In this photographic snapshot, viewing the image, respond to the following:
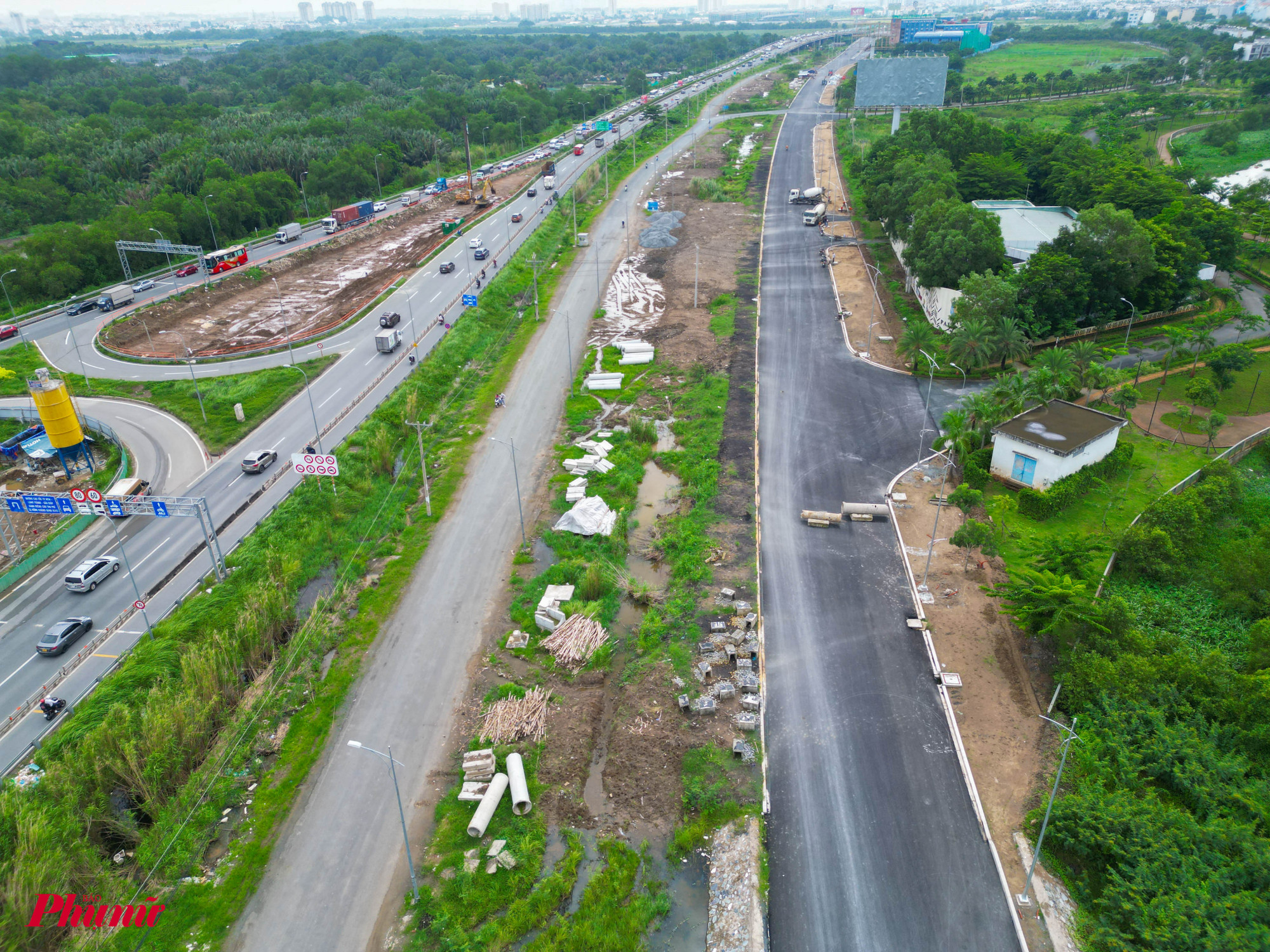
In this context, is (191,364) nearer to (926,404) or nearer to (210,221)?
(210,221)

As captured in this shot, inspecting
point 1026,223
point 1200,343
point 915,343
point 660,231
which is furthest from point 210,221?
point 1200,343

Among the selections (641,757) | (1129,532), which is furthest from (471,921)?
(1129,532)

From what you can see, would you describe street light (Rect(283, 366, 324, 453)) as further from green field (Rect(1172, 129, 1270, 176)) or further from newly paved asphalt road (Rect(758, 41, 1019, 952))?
green field (Rect(1172, 129, 1270, 176))

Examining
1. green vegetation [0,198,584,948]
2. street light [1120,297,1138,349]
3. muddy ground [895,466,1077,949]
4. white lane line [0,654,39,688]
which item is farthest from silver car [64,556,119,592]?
street light [1120,297,1138,349]

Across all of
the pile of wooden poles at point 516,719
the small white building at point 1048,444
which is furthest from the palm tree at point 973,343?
the pile of wooden poles at point 516,719

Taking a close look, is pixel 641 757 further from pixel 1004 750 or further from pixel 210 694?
pixel 210 694

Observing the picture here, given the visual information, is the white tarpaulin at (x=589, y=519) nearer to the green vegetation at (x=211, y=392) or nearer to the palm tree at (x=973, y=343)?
the green vegetation at (x=211, y=392)
